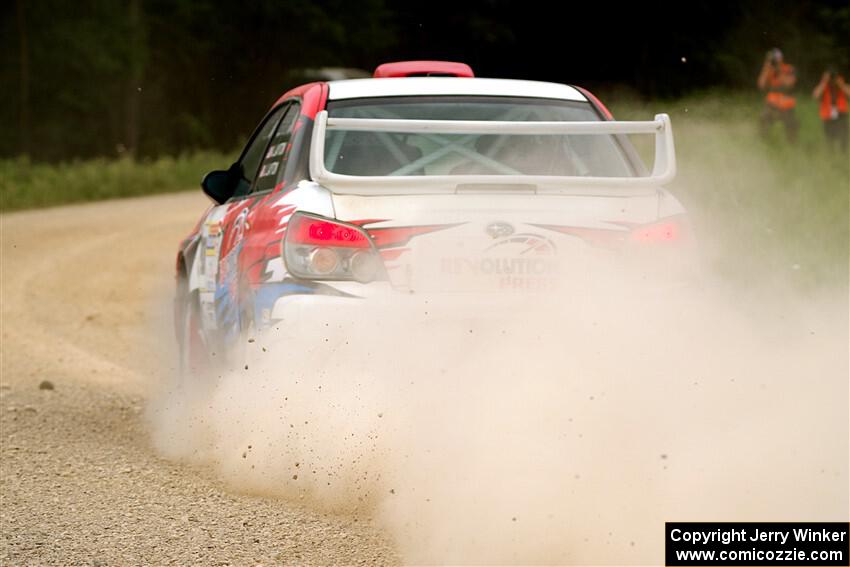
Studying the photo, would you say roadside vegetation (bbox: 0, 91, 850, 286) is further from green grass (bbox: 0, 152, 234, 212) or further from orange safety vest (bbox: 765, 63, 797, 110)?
orange safety vest (bbox: 765, 63, 797, 110)

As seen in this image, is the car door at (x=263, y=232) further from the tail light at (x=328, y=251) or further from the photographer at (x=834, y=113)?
the photographer at (x=834, y=113)

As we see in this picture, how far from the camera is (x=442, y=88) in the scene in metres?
6.61

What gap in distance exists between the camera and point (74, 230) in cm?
1858

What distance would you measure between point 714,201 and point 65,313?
5841 mm

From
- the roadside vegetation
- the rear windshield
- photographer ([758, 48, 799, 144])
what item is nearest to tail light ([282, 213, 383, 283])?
the rear windshield

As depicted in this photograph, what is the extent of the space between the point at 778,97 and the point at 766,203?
7590mm

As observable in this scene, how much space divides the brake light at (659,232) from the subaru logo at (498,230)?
47 centimetres

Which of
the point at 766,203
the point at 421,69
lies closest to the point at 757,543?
the point at 421,69

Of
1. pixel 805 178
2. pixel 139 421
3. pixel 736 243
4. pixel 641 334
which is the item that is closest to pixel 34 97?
pixel 805 178

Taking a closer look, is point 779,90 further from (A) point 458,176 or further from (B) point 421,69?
(A) point 458,176

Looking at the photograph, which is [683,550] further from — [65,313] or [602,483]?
[65,313]

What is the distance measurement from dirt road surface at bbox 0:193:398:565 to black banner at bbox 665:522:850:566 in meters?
0.92

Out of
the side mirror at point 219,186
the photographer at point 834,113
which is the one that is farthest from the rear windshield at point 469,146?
the photographer at point 834,113

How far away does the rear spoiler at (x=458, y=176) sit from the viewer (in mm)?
5566
